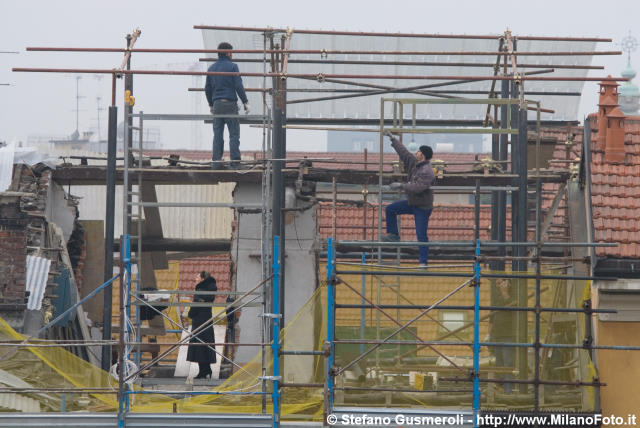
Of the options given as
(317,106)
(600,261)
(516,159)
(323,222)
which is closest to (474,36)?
(516,159)

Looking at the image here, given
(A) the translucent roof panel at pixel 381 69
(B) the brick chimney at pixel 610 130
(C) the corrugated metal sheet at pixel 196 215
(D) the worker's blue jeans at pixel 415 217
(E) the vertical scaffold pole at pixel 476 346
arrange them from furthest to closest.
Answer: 1. (C) the corrugated metal sheet at pixel 196 215
2. (A) the translucent roof panel at pixel 381 69
3. (D) the worker's blue jeans at pixel 415 217
4. (B) the brick chimney at pixel 610 130
5. (E) the vertical scaffold pole at pixel 476 346

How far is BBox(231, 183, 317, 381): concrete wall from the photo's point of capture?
716 inches

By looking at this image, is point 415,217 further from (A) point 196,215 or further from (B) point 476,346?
(A) point 196,215

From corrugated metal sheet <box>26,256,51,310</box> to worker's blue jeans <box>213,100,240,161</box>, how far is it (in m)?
3.16

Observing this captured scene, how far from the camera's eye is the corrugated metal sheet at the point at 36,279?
16.8 m

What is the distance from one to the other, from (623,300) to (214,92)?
283 inches

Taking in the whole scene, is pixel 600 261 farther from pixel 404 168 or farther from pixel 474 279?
pixel 404 168

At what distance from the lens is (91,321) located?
20.1m

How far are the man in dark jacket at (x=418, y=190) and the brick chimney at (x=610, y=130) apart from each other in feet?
8.25

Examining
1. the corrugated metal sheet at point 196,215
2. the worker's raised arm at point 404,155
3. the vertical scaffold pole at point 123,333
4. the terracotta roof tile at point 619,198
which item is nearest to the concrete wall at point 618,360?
the terracotta roof tile at point 619,198

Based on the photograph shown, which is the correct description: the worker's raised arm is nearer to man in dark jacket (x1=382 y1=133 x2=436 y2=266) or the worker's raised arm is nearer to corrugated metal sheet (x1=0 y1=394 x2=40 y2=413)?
man in dark jacket (x1=382 y1=133 x2=436 y2=266)

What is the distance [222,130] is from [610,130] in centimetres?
597

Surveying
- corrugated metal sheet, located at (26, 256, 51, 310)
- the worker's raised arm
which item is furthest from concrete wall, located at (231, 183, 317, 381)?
corrugated metal sheet, located at (26, 256, 51, 310)

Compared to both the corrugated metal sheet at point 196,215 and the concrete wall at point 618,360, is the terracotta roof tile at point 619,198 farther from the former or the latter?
the corrugated metal sheet at point 196,215
